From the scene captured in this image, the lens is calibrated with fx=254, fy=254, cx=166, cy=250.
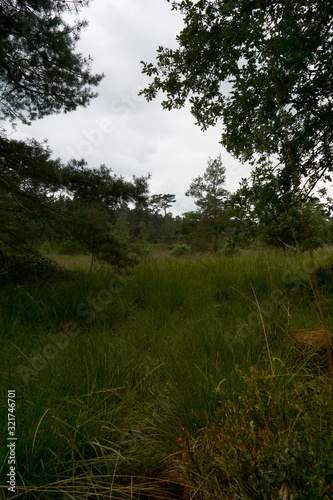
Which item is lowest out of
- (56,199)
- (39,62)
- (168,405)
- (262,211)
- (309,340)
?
(168,405)

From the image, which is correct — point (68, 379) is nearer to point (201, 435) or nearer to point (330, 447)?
point (201, 435)

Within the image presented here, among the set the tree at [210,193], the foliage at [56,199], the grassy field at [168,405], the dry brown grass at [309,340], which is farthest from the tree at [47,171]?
the tree at [210,193]

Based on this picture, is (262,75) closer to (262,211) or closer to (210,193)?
(262,211)

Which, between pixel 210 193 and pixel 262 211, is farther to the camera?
pixel 210 193

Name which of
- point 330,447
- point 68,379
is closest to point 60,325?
point 68,379

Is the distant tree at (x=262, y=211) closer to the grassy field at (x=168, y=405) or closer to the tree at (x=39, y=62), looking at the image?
the grassy field at (x=168, y=405)

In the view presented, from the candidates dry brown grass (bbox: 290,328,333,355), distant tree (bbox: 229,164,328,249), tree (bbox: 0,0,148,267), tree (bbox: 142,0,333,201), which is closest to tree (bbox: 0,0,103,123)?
tree (bbox: 0,0,148,267)

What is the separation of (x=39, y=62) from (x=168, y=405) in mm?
5664

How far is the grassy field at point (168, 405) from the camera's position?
95cm

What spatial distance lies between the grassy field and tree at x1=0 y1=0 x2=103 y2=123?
3890 millimetres

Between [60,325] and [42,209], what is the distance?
1912mm

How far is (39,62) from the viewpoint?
449cm

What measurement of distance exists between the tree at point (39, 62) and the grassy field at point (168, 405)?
3.89 m

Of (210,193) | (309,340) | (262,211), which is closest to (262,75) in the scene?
(262,211)
